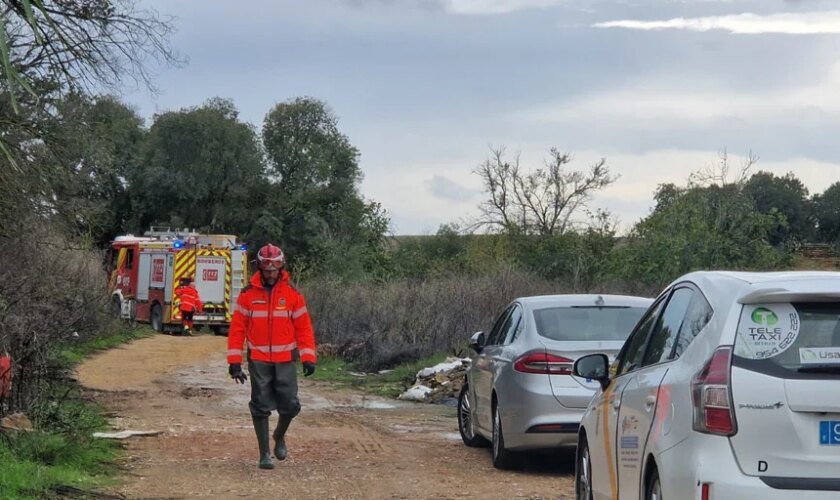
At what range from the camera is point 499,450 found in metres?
10.9

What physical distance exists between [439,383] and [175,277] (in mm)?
17443

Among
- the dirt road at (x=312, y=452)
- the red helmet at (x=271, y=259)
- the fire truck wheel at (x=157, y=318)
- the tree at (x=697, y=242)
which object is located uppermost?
the tree at (x=697, y=242)

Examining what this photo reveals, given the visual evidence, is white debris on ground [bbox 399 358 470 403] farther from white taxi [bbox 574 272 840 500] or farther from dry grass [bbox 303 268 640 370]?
white taxi [bbox 574 272 840 500]

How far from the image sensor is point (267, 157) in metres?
55.1

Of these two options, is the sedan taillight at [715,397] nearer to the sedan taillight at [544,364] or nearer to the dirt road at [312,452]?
the dirt road at [312,452]

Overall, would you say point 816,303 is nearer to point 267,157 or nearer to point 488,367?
point 488,367

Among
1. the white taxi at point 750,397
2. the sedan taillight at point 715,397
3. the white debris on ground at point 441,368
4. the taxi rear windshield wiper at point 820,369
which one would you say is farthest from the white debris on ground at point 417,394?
the taxi rear windshield wiper at point 820,369

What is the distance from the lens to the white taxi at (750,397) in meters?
4.77

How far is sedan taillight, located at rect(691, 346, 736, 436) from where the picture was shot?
15.9ft

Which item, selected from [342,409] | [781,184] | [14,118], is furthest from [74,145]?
[781,184]

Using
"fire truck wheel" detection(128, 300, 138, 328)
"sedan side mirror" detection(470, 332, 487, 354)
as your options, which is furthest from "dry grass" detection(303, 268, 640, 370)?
"sedan side mirror" detection(470, 332, 487, 354)

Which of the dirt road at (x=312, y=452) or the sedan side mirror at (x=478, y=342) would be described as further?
the sedan side mirror at (x=478, y=342)

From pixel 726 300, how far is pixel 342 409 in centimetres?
1175

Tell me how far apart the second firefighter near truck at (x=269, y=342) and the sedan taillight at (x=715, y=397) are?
6.25 meters
